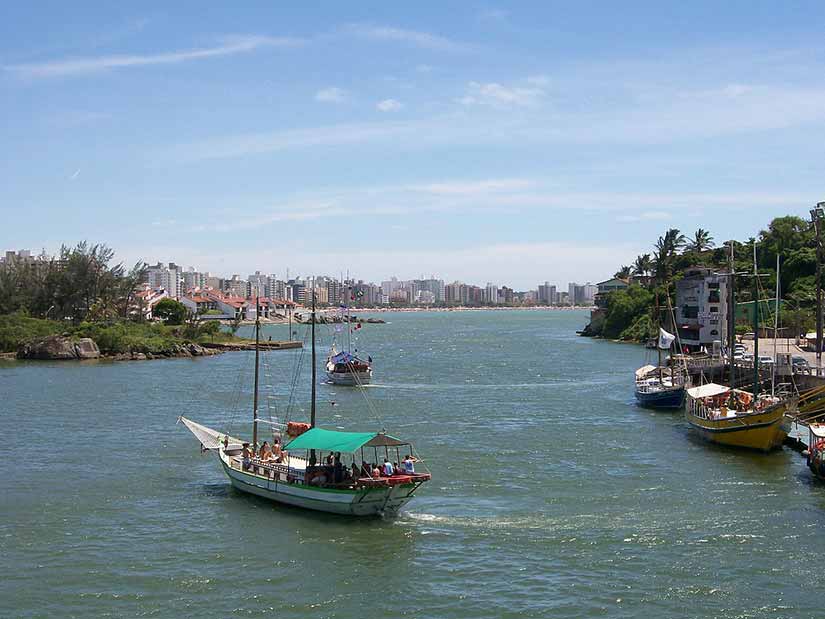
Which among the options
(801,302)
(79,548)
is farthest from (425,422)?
(801,302)

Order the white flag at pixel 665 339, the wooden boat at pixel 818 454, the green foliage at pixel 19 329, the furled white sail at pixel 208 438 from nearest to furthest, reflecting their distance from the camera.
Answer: the wooden boat at pixel 818 454 → the furled white sail at pixel 208 438 → the white flag at pixel 665 339 → the green foliage at pixel 19 329

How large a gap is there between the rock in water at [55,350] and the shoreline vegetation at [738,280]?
68622 mm

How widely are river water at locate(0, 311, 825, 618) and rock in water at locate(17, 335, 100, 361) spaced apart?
5322 cm

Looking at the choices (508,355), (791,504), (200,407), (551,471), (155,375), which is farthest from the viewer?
(508,355)

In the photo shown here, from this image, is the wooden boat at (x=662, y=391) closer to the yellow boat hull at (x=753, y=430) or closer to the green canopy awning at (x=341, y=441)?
the yellow boat hull at (x=753, y=430)

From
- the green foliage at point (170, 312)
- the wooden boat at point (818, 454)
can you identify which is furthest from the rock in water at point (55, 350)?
the wooden boat at point (818, 454)

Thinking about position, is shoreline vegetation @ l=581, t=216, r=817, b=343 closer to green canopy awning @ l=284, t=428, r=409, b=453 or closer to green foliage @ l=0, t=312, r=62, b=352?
green canopy awning @ l=284, t=428, r=409, b=453

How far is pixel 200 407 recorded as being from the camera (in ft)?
209

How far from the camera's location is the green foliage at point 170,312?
475 ft

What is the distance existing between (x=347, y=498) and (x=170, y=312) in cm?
12432

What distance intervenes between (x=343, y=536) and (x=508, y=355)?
89232mm

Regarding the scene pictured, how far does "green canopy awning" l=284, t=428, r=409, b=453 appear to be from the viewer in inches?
1270

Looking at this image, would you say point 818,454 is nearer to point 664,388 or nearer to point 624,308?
point 664,388

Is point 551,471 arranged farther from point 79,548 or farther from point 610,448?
point 79,548
